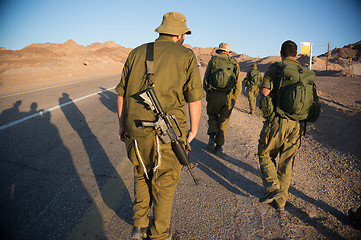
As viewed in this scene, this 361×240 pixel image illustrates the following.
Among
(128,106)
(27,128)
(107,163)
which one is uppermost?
(128,106)

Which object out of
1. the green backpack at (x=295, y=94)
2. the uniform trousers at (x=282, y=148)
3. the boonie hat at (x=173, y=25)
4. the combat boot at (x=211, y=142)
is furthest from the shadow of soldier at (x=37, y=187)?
the green backpack at (x=295, y=94)

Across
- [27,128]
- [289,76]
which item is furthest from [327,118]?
[27,128]

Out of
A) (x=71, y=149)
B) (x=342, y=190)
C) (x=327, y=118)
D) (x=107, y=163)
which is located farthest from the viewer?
(x=327, y=118)

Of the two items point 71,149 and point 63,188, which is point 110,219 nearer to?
point 63,188

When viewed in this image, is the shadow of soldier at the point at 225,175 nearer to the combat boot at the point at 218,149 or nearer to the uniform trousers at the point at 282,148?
the combat boot at the point at 218,149

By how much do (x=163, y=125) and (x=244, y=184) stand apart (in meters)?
1.93

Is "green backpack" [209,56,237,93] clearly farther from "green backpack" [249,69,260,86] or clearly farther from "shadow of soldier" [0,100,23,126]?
"shadow of soldier" [0,100,23,126]

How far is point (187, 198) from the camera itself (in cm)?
274

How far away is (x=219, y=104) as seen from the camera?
4.11m

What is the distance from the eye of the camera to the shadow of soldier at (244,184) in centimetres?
240

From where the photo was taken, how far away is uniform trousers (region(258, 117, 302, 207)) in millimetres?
2604

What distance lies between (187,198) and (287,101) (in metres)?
1.69

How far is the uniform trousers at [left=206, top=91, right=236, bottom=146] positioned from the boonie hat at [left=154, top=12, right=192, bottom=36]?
2.27m

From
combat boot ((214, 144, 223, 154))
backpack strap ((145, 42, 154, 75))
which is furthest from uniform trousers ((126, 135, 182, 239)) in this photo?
combat boot ((214, 144, 223, 154))
